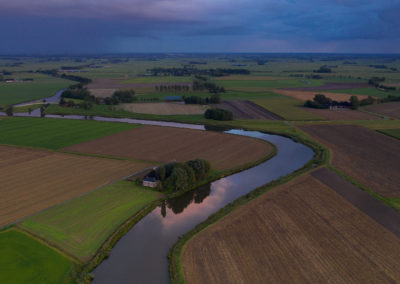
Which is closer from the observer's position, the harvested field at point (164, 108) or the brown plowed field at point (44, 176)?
the brown plowed field at point (44, 176)

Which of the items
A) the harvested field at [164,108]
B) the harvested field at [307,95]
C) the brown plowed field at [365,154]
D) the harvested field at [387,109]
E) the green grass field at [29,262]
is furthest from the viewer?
the harvested field at [307,95]

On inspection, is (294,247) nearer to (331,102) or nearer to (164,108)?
(164,108)

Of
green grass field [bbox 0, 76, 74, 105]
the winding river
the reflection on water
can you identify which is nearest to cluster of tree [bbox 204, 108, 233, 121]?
the winding river

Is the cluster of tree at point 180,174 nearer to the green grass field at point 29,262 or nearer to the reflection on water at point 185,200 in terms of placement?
the reflection on water at point 185,200

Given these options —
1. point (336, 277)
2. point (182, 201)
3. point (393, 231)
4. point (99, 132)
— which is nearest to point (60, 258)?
point (182, 201)

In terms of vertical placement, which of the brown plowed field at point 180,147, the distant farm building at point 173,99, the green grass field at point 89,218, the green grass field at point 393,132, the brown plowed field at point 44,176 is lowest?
the green grass field at point 89,218

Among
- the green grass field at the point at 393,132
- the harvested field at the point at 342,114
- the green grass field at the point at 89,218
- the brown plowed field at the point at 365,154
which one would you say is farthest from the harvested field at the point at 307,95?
the green grass field at the point at 89,218

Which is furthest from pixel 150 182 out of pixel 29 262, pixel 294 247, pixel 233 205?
pixel 294 247

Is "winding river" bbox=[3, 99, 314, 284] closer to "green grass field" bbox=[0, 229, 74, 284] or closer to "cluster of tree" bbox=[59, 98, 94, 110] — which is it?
"green grass field" bbox=[0, 229, 74, 284]
